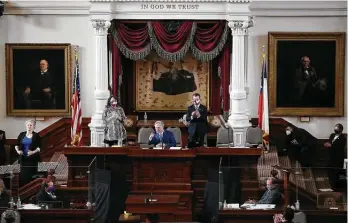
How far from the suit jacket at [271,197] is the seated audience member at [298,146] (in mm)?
5560

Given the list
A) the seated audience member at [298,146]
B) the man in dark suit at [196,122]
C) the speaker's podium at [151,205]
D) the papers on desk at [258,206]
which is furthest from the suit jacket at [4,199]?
the seated audience member at [298,146]

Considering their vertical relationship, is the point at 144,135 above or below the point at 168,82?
below

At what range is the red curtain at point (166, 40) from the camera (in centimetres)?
3456

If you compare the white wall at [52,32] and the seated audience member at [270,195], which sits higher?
the white wall at [52,32]

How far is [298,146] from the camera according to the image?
34625 millimetres

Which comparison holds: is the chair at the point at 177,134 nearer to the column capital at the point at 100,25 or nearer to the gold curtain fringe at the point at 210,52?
the gold curtain fringe at the point at 210,52

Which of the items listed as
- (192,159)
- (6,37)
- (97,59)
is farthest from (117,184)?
(6,37)

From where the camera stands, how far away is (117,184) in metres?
30.4

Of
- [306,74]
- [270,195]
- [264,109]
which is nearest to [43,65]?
[264,109]

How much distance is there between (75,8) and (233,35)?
4.44 metres

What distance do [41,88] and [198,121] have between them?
538cm

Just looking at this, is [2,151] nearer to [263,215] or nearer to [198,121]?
[198,121]

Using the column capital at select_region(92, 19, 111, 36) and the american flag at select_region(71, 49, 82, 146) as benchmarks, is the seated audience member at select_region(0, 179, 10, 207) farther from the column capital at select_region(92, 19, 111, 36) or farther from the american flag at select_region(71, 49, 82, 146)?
the column capital at select_region(92, 19, 111, 36)

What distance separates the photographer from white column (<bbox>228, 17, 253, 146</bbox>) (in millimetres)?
34094
